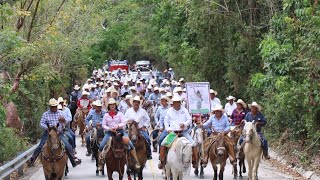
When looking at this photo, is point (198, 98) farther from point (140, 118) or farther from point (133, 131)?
point (133, 131)

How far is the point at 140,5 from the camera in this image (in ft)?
201

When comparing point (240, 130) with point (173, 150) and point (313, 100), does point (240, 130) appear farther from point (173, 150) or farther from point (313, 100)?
point (173, 150)

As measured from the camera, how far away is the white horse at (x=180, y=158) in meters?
17.4

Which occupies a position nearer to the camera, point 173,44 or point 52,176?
point 52,176

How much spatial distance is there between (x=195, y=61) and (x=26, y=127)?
505 inches

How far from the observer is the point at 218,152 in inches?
783

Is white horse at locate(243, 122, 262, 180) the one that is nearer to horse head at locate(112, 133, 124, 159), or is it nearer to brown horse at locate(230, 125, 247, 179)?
brown horse at locate(230, 125, 247, 179)

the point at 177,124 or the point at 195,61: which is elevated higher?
the point at 195,61

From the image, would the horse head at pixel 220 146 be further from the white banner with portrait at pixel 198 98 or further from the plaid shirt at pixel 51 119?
the plaid shirt at pixel 51 119

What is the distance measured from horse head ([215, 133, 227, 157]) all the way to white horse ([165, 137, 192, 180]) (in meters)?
2.40

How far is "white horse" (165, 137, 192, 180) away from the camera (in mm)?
17438

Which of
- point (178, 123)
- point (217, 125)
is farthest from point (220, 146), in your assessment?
point (178, 123)

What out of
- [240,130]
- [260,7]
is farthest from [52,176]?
[260,7]

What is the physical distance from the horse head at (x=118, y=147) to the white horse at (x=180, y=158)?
5.04ft
